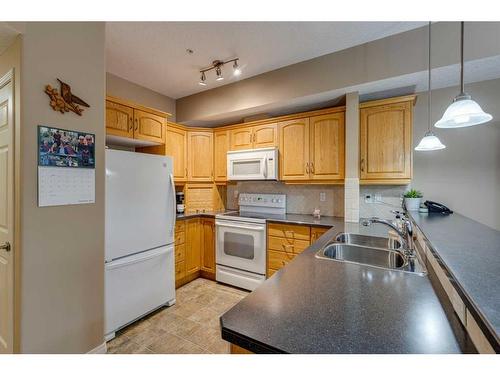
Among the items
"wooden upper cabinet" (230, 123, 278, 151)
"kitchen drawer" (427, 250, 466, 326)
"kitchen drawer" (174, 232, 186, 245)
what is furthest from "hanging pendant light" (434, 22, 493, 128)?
"kitchen drawer" (174, 232, 186, 245)

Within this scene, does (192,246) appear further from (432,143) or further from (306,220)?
(432,143)

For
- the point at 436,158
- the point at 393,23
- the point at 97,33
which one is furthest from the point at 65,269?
the point at 436,158

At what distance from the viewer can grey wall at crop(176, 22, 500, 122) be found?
71.3 inches

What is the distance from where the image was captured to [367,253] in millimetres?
1657

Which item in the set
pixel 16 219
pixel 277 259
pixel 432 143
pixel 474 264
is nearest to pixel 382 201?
pixel 432 143

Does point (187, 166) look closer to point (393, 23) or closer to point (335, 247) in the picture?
point (335, 247)

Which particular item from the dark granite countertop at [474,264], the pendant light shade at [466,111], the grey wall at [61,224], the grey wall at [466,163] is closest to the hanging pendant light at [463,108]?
the pendant light shade at [466,111]

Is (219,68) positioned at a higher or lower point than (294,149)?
higher

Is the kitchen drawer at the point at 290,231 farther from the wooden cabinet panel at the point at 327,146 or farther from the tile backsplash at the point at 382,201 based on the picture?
the tile backsplash at the point at 382,201

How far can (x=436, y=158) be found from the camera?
8.01ft

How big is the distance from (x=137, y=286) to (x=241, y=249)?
1.19 meters

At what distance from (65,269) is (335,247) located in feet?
6.12

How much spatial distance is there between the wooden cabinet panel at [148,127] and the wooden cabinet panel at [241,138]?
941 millimetres
